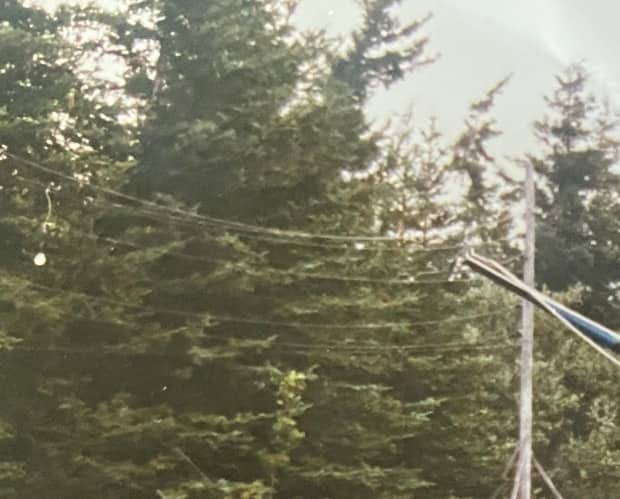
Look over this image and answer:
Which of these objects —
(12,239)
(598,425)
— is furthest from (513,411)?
(12,239)

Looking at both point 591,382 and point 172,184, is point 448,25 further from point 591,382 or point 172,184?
point 172,184

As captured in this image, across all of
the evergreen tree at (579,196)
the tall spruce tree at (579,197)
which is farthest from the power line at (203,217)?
the evergreen tree at (579,196)

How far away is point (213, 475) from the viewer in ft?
34.0

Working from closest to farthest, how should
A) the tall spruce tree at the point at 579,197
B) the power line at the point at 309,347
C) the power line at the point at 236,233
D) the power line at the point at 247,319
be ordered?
1. the power line at the point at 247,319
2. the power line at the point at 309,347
3. the power line at the point at 236,233
4. the tall spruce tree at the point at 579,197

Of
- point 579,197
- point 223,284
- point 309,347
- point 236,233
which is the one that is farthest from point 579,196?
point 223,284

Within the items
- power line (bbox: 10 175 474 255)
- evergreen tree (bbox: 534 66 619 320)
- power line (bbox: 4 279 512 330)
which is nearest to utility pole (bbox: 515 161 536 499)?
power line (bbox: 10 175 474 255)

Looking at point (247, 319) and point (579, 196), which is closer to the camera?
point (247, 319)

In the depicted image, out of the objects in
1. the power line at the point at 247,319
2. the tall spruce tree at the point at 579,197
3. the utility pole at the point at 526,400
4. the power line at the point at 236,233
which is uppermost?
the tall spruce tree at the point at 579,197

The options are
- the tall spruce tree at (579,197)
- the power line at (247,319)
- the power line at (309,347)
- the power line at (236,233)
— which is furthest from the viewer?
the tall spruce tree at (579,197)

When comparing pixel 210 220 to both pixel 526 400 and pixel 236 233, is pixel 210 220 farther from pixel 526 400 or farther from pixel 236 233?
pixel 526 400

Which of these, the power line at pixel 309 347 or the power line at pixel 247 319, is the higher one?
the power line at pixel 247 319

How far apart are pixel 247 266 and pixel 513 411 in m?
5.81

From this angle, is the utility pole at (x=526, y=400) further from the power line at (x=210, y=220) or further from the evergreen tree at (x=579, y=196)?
the evergreen tree at (x=579, y=196)

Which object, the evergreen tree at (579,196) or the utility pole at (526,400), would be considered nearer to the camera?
the utility pole at (526,400)
